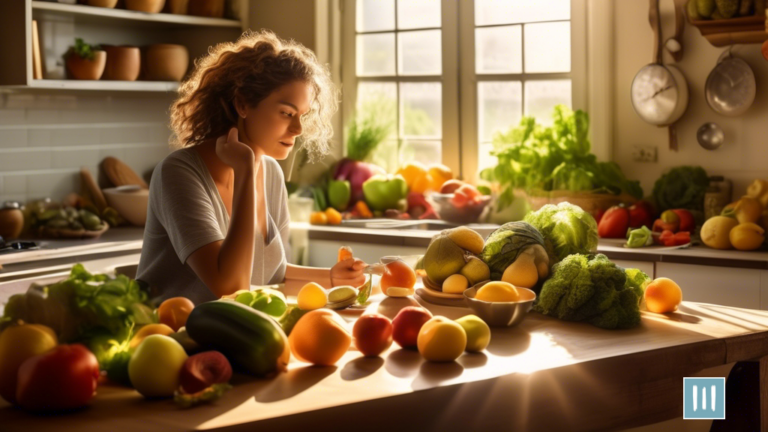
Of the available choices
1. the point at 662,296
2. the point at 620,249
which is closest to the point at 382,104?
the point at 620,249

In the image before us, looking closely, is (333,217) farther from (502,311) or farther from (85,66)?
(502,311)

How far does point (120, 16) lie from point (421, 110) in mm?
1530

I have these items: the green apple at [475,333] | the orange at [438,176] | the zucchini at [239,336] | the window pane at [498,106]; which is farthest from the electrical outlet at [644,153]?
the zucchini at [239,336]

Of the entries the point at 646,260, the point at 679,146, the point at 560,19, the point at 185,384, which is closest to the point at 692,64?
the point at 679,146

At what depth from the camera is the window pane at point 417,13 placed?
447 cm

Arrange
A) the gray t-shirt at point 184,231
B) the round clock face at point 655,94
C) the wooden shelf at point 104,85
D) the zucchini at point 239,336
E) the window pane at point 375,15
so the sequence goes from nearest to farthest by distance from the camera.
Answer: the zucchini at point 239,336, the gray t-shirt at point 184,231, the round clock face at point 655,94, the wooden shelf at point 104,85, the window pane at point 375,15

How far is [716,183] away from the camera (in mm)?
3617

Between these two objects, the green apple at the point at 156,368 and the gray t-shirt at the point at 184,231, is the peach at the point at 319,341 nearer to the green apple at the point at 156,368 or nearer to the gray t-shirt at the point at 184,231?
the green apple at the point at 156,368

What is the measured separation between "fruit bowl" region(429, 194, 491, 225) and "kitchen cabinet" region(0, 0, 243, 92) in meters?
1.49

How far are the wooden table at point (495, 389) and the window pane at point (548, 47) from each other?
7.83 ft

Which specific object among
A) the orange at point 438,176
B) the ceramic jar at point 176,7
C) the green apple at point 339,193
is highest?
the ceramic jar at point 176,7

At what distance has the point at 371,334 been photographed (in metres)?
1.60

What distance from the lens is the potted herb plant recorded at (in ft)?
13.1

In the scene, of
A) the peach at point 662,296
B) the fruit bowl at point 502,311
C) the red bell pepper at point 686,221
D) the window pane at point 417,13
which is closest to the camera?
the fruit bowl at point 502,311
